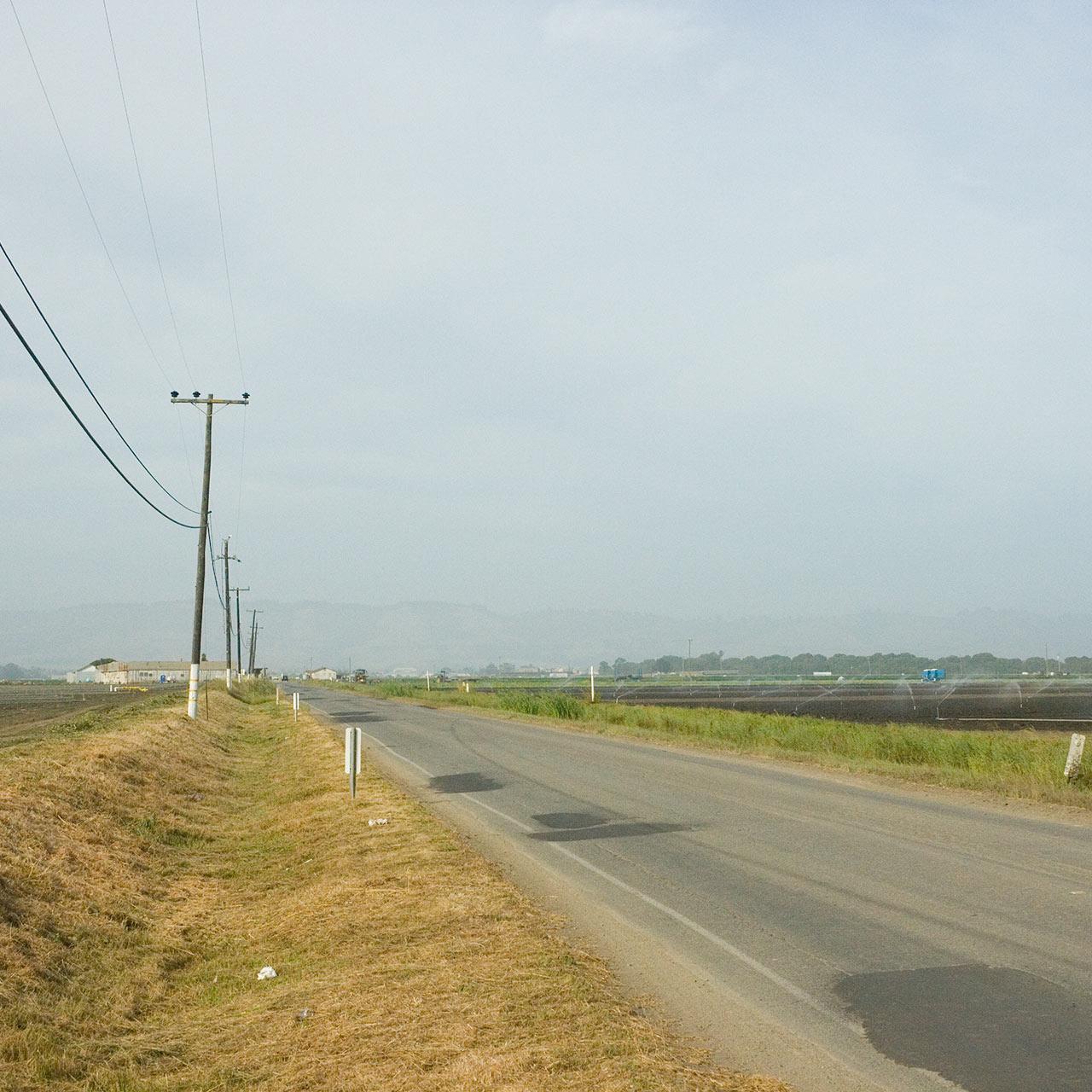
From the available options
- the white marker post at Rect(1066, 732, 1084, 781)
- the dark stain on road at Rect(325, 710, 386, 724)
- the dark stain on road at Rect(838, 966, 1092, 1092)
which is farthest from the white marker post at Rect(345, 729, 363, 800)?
the dark stain on road at Rect(325, 710, 386, 724)

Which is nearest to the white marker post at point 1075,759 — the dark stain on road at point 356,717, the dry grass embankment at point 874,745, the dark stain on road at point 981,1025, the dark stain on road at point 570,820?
the dry grass embankment at point 874,745

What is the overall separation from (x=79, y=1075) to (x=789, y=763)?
60.8 feet

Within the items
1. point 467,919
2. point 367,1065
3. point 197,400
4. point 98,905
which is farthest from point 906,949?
point 197,400

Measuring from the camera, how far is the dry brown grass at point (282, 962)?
222 inches

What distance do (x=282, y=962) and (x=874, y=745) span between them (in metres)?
20.8

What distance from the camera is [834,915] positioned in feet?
29.4

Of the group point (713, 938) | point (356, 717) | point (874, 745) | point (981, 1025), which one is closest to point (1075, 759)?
point (874, 745)

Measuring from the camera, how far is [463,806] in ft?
54.1

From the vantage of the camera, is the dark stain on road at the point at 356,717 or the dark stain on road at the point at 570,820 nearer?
the dark stain on road at the point at 570,820

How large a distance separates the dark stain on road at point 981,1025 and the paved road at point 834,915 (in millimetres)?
15

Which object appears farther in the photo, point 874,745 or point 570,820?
point 874,745

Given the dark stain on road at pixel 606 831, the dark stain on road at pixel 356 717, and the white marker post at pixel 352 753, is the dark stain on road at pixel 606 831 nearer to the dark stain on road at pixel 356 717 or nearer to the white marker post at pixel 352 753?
the white marker post at pixel 352 753

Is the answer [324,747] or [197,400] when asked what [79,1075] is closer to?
[324,747]

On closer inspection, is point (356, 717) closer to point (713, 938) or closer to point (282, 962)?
point (282, 962)
